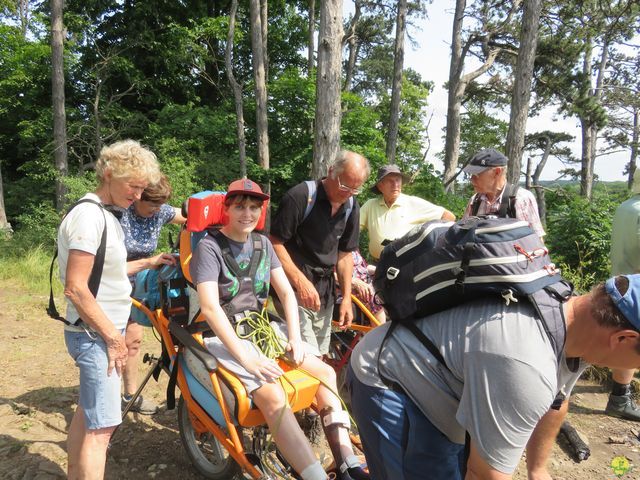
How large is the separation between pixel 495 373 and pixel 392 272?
48cm

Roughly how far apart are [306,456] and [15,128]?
64.4 feet

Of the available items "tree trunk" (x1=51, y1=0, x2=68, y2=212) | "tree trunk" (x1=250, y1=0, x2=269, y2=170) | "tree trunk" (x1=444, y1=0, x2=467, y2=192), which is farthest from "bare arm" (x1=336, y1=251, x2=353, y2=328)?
"tree trunk" (x1=51, y1=0, x2=68, y2=212)

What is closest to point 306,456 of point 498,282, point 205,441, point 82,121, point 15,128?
point 205,441

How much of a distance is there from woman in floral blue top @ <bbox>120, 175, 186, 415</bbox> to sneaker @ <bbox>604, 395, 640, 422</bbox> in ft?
12.2

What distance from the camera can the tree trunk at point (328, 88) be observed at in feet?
19.4

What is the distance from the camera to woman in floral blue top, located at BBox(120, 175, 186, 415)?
305 centimetres

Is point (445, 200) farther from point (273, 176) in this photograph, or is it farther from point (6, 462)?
point (6, 462)

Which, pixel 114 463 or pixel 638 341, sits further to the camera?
pixel 114 463

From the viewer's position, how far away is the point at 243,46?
1780cm

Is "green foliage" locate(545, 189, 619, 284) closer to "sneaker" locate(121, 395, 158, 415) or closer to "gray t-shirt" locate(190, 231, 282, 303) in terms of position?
"gray t-shirt" locate(190, 231, 282, 303)

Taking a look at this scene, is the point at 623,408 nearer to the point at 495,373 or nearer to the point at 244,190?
the point at 495,373

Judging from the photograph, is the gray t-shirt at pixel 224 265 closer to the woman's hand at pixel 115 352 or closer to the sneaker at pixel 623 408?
the woman's hand at pixel 115 352

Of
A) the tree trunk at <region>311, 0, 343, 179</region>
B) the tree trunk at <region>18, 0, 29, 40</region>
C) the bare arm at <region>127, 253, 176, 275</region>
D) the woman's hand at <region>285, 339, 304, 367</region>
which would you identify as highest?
the tree trunk at <region>18, 0, 29, 40</region>

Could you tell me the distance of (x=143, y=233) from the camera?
10.7 feet
